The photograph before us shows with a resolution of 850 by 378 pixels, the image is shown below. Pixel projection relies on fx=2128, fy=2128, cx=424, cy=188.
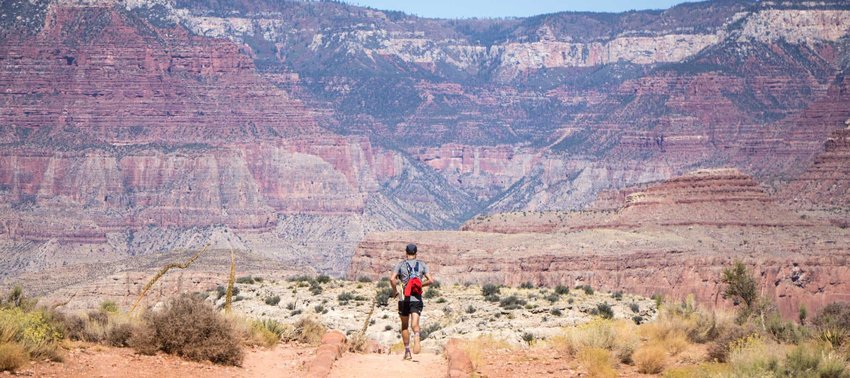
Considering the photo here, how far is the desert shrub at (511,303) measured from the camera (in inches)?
2053

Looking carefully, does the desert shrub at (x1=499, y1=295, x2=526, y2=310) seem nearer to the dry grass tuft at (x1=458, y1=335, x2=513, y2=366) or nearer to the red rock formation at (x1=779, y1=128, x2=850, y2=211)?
the dry grass tuft at (x1=458, y1=335, x2=513, y2=366)

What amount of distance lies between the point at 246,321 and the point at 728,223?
8381cm

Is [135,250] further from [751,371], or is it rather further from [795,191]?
[751,371]

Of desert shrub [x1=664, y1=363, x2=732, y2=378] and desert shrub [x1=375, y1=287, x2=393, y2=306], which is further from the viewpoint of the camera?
desert shrub [x1=375, y1=287, x2=393, y2=306]

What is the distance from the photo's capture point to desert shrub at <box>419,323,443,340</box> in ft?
152

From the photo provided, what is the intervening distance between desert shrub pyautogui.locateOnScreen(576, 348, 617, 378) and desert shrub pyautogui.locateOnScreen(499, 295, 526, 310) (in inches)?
Result: 693

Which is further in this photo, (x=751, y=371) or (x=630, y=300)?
(x=630, y=300)

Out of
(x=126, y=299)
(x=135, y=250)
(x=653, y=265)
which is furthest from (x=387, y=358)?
(x=135, y=250)

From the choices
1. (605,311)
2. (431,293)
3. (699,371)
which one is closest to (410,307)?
(699,371)

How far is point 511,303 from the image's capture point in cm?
5322

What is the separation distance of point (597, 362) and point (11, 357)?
943cm

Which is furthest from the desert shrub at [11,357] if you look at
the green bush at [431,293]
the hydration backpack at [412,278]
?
the green bush at [431,293]

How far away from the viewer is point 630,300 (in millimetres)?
57562

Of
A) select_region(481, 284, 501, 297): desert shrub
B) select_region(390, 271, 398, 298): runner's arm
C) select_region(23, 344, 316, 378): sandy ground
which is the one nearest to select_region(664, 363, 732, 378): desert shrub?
select_region(390, 271, 398, 298): runner's arm
